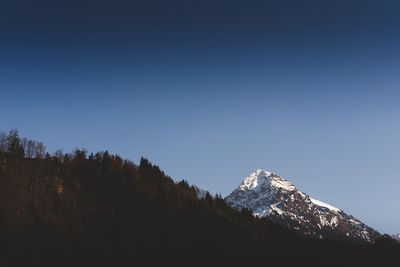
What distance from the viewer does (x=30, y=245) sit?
199125 millimetres

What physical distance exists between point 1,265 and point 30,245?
18950mm

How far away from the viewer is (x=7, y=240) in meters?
199

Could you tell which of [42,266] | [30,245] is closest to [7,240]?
[30,245]

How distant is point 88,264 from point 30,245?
22092 millimetres

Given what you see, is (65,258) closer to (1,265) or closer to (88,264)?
(88,264)

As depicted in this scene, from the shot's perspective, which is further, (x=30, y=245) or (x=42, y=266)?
(x=30, y=245)

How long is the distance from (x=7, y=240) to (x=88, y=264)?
30337mm

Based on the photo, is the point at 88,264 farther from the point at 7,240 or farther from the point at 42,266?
the point at 7,240

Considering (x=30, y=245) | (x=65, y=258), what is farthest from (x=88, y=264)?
(x=30, y=245)

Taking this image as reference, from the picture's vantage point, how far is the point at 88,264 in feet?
641

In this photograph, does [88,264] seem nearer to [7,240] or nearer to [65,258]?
[65,258]

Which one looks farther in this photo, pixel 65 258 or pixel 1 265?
Result: pixel 65 258

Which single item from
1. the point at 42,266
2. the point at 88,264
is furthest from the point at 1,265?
the point at 88,264

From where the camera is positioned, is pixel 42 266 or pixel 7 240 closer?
pixel 42 266
